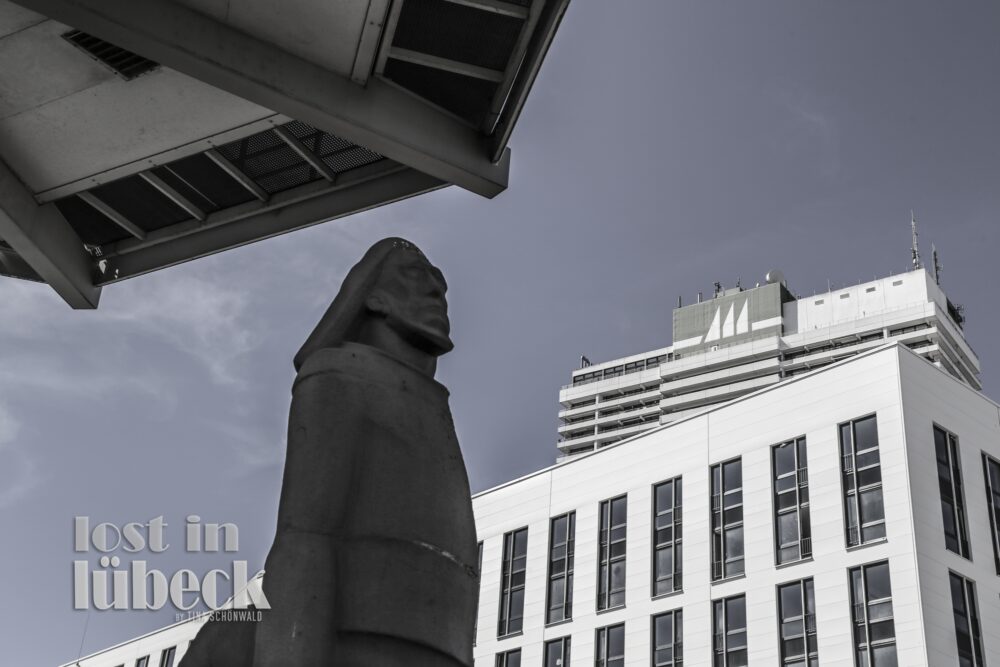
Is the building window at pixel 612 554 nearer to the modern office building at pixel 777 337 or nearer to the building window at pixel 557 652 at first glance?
the building window at pixel 557 652

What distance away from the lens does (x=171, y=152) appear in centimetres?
1191

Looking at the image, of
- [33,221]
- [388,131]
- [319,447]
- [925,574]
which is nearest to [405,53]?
[388,131]

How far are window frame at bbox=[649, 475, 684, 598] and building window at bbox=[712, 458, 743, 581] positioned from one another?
134 centimetres

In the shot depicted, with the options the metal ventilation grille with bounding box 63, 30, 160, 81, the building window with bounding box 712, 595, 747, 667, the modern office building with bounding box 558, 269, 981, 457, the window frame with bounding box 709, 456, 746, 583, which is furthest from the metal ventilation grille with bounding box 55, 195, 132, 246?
the modern office building with bounding box 558, 269, 981, 457

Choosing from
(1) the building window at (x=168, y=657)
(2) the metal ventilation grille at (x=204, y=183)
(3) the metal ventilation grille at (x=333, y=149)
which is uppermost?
(1) the building window at (x=168, y=657)

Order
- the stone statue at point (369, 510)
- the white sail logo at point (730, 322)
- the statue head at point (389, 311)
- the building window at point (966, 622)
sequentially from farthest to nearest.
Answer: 1. the white sail logo at point (730, 322)
2. the building window at point (966, 622)
3. the statue head at point (389, 311)
4. the stone statue at point (369, 510)

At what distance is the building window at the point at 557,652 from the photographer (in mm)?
41719

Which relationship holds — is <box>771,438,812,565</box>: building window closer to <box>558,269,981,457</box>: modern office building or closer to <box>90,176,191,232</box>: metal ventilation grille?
<box>90,176,191,232</box>: metal ventilation grille

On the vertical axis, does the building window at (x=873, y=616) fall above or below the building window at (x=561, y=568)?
below

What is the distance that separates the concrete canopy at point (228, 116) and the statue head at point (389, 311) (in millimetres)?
5147

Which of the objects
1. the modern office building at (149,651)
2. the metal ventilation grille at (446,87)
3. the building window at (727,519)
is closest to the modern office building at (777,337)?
the modern office building at (149,651)

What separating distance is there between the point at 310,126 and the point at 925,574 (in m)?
27.2

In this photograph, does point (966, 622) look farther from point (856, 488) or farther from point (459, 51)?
point (459, 51)

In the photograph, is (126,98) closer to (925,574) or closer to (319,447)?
(319,447)
